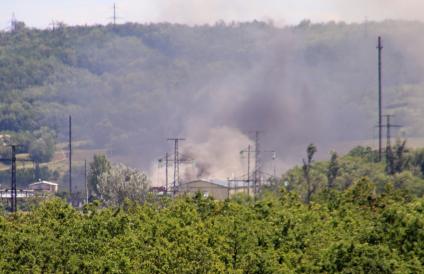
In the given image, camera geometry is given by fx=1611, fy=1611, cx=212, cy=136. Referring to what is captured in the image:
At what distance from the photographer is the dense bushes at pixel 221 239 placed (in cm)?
6712

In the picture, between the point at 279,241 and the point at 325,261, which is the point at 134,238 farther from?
the point at 325,261

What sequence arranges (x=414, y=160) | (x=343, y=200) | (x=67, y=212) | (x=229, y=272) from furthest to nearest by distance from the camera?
(x=414, y=160) < (x=343, y=200) < (x=67, y=212) < (x=229, y=272)

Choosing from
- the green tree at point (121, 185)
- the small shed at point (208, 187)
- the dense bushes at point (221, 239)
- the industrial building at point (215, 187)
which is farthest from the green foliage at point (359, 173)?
the dense bushes at point (221, 239)

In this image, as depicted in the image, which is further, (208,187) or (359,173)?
(208,187)

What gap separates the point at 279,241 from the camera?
78188 mm

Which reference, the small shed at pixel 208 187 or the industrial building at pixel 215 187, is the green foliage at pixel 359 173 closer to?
the industrial building at pixel 215 187

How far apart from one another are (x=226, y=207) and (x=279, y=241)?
46.2 ft

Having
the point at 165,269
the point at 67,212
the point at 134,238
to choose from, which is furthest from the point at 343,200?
the point at 165,269

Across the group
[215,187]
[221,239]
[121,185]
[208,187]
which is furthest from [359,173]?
[221,239]

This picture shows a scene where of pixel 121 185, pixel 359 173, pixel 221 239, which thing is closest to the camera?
pixel 221 239

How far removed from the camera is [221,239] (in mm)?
75312

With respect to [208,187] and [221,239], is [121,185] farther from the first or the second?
[221,239]

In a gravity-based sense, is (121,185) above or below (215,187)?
above

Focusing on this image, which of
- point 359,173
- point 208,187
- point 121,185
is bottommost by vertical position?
point 208,187
